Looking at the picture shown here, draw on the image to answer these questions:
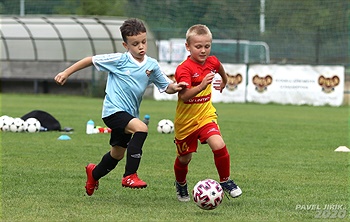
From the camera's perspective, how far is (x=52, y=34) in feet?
115

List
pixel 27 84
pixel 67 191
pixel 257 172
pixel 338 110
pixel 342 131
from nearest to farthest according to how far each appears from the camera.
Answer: pixel 67 191 < pixel 257 172 < pixel 342 131 < pixel 338 110 < pixel 27 84

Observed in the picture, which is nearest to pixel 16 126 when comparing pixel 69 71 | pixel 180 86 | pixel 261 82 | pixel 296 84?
pixel 69 71

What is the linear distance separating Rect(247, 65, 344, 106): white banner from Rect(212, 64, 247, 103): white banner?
25 cm

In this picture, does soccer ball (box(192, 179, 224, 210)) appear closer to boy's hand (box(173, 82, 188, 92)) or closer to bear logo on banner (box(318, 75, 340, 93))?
boy's hand (box(173, 82, 188, 92))

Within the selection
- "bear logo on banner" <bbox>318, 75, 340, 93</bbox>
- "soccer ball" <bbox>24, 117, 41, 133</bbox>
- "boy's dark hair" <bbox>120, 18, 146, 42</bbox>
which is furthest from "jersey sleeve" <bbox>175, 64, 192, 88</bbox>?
"bear logo on banner" <bbox>318, 75, 340, 93</bbox>

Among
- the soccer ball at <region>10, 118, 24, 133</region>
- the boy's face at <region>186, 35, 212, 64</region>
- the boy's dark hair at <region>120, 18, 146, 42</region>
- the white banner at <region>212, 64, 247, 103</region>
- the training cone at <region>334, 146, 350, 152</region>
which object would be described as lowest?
the white banner at <region>212, 64, 247, 103</region>

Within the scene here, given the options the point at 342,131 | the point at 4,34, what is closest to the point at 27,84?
the point at 4,34

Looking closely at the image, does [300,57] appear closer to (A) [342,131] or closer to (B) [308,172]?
(A) [342,131]

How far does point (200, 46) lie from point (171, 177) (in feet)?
7.95

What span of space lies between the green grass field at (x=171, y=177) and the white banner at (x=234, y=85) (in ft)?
36.7

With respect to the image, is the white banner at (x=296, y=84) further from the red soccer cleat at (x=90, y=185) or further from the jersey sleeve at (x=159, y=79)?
the red soccer cleat at (x=90, y=185)

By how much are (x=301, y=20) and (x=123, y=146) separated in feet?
92.0

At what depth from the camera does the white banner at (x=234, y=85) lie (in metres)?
29.2

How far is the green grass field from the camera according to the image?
23.0 ft
